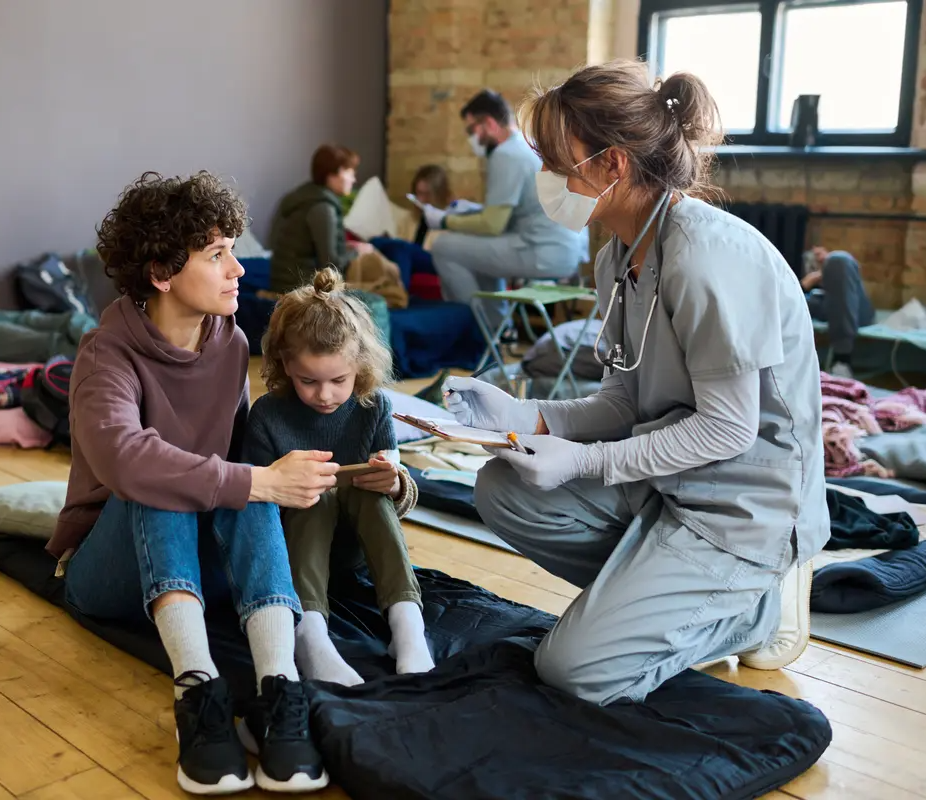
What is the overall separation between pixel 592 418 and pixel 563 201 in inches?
16.5

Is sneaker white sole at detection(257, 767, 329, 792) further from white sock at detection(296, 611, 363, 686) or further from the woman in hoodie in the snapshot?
the woman in hoodie

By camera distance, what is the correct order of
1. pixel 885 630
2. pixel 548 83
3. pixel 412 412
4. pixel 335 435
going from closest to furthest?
pixel 335 435 → pixel 885 630 → pixel 412 412 → pixel 548 83

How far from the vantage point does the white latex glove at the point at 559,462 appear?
1820mm

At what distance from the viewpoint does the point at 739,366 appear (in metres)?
1.70

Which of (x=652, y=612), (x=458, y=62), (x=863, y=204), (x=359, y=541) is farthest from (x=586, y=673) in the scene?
(x=458, y=62)

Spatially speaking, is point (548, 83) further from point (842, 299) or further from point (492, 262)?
point (842, 299)

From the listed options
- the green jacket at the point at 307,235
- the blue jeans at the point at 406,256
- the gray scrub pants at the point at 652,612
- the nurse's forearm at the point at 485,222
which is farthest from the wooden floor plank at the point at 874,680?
the blue jeans at the point at 406,256

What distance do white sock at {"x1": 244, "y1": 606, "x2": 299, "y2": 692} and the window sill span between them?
12.8 feet

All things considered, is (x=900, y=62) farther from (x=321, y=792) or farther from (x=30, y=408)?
(x=321, y=792)

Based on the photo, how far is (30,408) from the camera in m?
3.62

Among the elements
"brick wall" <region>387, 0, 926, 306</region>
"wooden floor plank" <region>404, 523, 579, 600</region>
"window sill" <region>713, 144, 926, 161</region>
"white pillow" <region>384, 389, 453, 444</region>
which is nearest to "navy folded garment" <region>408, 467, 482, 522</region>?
"wooden floor plank" <region>404, 523, 579, 600</region>

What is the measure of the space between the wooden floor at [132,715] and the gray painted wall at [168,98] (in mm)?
3411

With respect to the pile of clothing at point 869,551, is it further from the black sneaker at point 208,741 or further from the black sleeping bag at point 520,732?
the black sneaker at point 208,741

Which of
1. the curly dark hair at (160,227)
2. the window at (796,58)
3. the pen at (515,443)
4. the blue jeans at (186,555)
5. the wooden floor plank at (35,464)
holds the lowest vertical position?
the wooden floor plank at (35,464)
